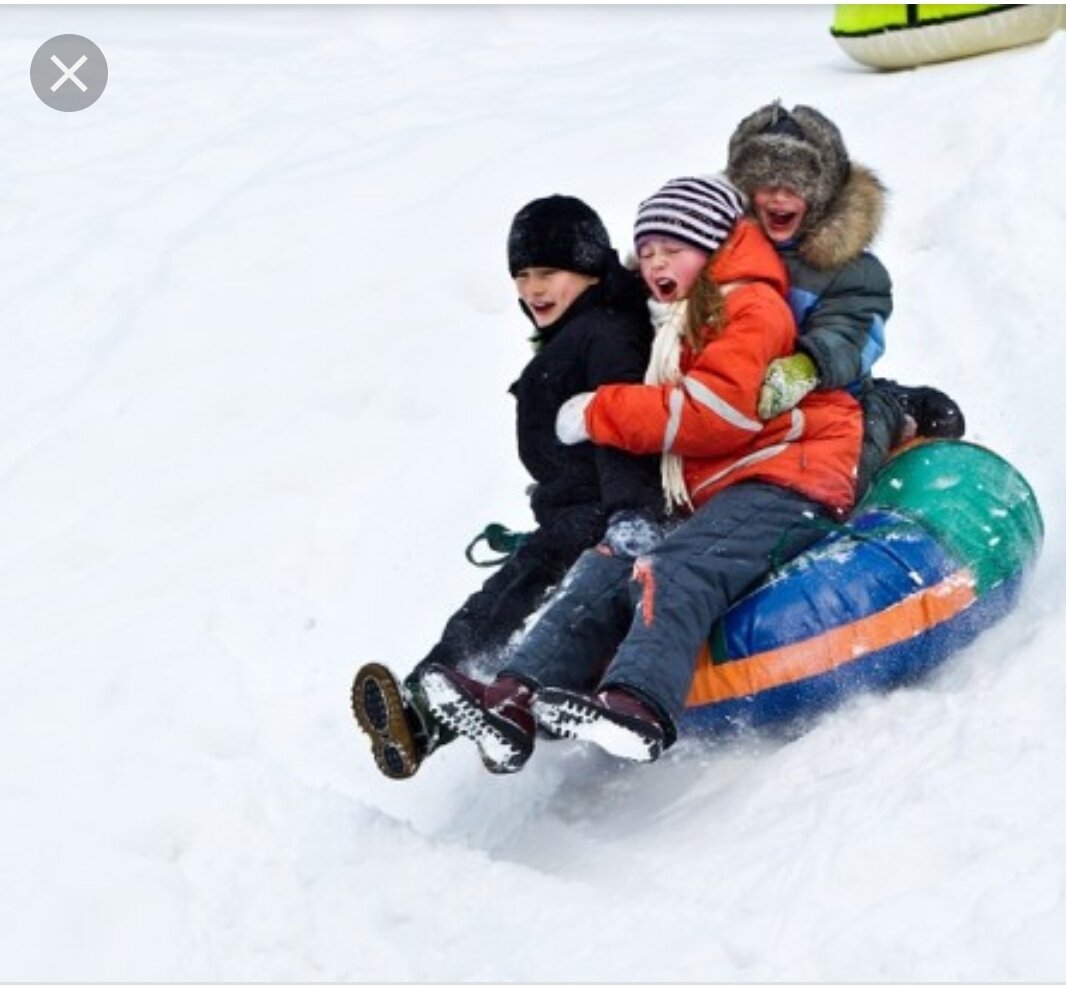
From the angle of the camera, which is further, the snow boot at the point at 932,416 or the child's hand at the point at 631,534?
the snow boot at the point at 932,416

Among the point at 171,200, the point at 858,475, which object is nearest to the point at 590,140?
the point at 171,200

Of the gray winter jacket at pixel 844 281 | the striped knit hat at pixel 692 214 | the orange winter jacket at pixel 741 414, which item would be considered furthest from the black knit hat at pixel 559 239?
the gray winter jacket at pixel 844 281

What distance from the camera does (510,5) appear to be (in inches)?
445

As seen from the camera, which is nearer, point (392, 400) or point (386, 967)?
point (386, 967)

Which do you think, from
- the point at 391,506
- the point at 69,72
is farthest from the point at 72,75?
the point at 391,506

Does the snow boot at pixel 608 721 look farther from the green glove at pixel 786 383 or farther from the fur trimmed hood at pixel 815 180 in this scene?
the fur trimmed hood at pixel 815 180

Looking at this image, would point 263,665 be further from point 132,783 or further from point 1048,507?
point 1048,507

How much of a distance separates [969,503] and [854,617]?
48cm

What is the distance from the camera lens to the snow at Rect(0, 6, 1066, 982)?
12.7 ft

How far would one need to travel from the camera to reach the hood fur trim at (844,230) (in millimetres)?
4727

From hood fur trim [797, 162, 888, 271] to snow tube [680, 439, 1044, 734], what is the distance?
0.59 m

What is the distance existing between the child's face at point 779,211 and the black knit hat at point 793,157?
14 mm

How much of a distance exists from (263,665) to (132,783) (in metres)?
0.81

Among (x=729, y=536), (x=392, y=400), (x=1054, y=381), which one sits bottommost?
(x=1054, y=381)
